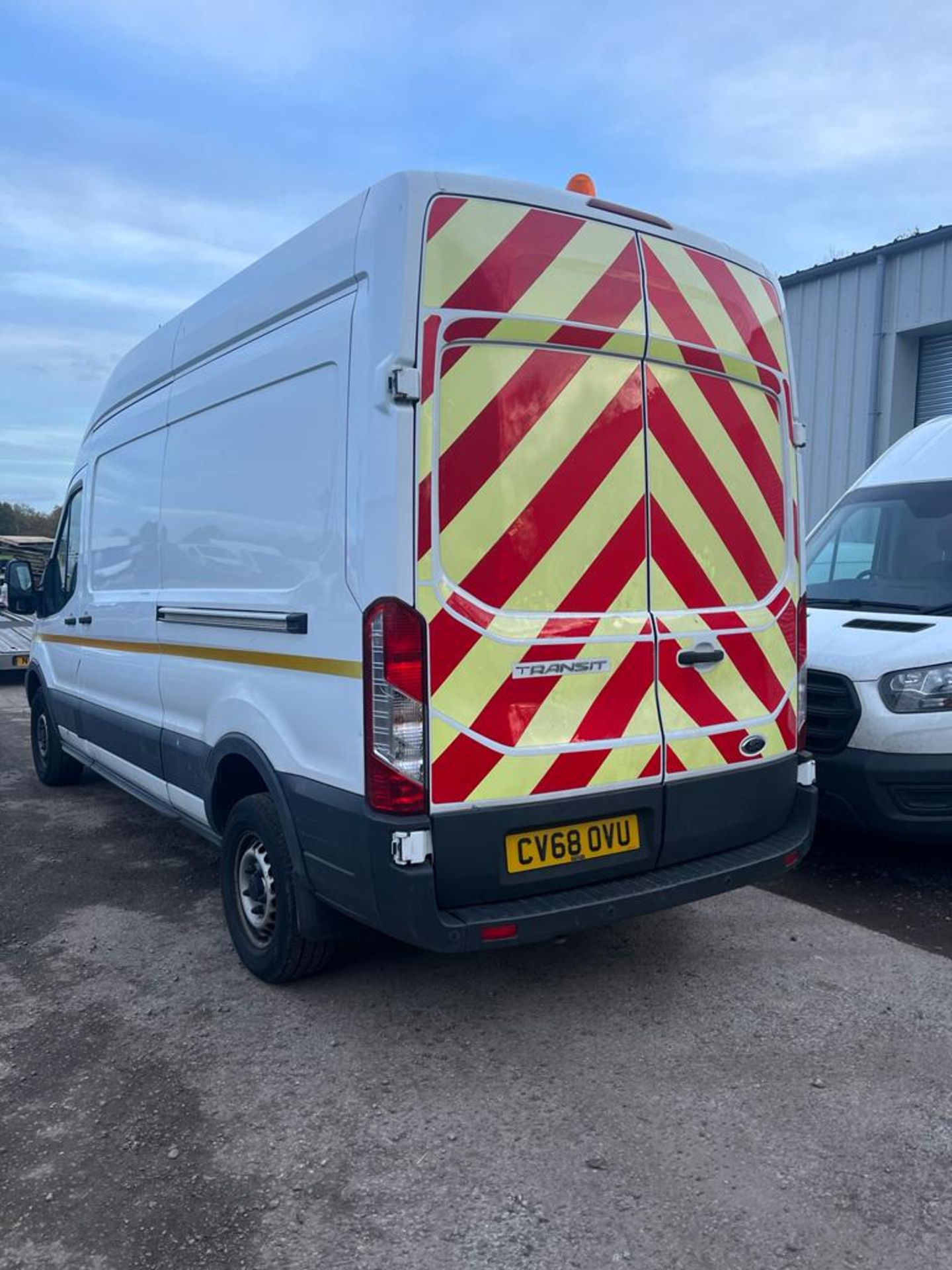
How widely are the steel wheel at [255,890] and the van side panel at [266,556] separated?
457 mm

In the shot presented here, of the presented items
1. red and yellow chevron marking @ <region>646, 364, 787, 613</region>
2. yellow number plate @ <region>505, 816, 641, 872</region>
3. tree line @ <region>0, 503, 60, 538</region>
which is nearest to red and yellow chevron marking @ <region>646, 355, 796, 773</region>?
red and yellow chevron marking @ <region>646, 364, 787, 613</region>

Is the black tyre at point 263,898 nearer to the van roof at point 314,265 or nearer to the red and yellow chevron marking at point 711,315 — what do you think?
the van roof at point 314,265

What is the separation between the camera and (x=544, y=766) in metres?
3.20

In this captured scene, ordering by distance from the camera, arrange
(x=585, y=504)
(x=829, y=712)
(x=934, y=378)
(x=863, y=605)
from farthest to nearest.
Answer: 1. (x=934, y=378)
2. (x=863, y=605)
3. (x=829, y=712)
4. (x=585, y=504)

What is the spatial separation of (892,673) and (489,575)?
2605 mm

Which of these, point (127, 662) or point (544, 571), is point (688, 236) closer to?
point (544, 571)

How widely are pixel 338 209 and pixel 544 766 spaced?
1.97 metres

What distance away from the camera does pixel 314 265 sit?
345 cm

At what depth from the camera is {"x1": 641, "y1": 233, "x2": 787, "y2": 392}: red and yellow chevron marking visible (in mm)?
3510

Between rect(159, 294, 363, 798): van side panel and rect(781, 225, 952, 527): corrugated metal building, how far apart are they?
941 centimetres

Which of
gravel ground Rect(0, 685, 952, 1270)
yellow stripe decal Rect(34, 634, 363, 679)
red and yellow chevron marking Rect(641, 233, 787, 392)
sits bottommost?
gravel ground Rect(0, 685, 952, 1270)

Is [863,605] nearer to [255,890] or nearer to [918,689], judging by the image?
[918,689]

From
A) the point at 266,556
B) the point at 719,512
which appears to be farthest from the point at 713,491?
the point at 266,556

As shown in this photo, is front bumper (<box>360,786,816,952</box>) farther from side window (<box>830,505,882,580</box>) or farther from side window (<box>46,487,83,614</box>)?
side window (<box>46,487,83,614</box>)
